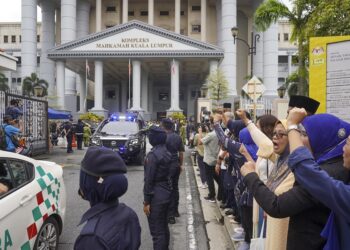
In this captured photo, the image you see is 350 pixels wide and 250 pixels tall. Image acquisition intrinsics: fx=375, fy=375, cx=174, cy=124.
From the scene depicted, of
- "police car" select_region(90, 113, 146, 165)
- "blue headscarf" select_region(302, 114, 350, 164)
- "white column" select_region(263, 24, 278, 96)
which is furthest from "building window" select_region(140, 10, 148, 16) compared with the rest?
"blue headscarf" select_region(302, 114, 350, 164)

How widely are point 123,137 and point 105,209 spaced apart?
12.4m

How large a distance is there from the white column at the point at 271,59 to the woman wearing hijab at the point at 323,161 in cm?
4430

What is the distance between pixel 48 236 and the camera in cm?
459

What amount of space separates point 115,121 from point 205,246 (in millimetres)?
10813

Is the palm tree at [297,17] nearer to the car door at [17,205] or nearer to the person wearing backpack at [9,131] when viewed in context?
the person wearing backpack at [9,131]

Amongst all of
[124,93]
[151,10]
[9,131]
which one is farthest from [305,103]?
[124,93]

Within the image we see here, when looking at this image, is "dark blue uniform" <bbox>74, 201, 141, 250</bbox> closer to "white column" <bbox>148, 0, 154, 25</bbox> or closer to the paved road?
the paved road

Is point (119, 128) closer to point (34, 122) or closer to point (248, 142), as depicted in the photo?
point (34, 122)

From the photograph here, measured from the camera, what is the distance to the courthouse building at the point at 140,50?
36.3 m

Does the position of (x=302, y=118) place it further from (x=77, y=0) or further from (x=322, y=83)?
(x=77, y=0)

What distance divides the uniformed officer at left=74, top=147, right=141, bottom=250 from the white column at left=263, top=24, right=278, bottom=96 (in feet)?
147

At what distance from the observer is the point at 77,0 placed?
50.5 metres

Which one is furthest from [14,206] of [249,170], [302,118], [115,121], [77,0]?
[77,0]

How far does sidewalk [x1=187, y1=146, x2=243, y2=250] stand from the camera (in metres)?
5.68
